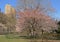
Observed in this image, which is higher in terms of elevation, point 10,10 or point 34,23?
point 10,10

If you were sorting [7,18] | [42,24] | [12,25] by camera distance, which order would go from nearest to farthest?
[42,24], [12,25], [7,18]

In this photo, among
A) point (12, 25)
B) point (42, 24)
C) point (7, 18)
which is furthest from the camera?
point (7, 18)

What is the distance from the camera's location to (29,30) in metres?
23.5

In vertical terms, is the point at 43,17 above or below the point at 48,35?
above

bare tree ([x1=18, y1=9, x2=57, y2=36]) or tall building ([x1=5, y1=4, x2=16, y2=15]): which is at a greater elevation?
tall building ([x1=5, y1=4, x2=16, y2=15])

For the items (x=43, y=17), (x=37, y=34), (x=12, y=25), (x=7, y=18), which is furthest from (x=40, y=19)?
(x=7, y=18)

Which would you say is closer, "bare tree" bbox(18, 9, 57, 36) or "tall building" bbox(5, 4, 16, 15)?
"bare tree" bbox(18, 9, 57, 36)

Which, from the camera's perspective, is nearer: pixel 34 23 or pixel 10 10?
pixel 34 23

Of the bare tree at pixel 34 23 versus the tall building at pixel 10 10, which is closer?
the bare tree at pixel 34 23

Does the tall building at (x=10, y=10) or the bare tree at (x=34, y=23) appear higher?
the tall building at (x=10, y=10)

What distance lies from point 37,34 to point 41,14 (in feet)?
9.73

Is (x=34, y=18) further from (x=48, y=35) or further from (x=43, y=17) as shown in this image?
(x=48, y=35)

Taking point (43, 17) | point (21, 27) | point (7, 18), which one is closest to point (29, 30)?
point (21, 27)

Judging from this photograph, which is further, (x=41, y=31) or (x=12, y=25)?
(x=12, y=25)
